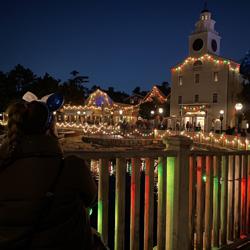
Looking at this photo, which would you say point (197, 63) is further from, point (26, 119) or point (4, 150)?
point (4, 150)

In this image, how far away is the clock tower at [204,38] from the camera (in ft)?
119

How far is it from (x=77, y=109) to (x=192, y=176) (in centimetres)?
4700

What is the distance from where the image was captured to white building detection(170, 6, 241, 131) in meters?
33.6

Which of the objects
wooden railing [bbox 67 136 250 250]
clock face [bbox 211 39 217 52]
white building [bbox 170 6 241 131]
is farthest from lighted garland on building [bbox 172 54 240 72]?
wooden railing [bbox 67 136 250 250]

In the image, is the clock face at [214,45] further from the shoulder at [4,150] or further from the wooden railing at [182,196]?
the shoulder at [4,150]

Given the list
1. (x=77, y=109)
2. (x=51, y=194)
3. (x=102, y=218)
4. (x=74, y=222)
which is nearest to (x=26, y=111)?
(x=51, y=194)

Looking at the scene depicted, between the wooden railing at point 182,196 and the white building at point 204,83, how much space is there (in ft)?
101

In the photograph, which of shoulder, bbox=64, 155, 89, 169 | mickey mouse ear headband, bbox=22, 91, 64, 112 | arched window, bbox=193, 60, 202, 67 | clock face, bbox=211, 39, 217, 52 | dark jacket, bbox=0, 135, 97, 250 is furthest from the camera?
clock face, bbox=211, 39, 217, 52

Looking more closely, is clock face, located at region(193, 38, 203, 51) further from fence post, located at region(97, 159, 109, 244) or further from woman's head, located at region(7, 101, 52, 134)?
woman's head, located at region(7, 101, 52, 134)

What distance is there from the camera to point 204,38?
3638 cm

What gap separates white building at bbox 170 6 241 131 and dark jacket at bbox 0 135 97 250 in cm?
3331

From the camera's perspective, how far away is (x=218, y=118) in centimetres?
3362

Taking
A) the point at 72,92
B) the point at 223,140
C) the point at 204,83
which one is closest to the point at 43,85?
the point at 72,92

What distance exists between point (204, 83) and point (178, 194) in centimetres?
3382
